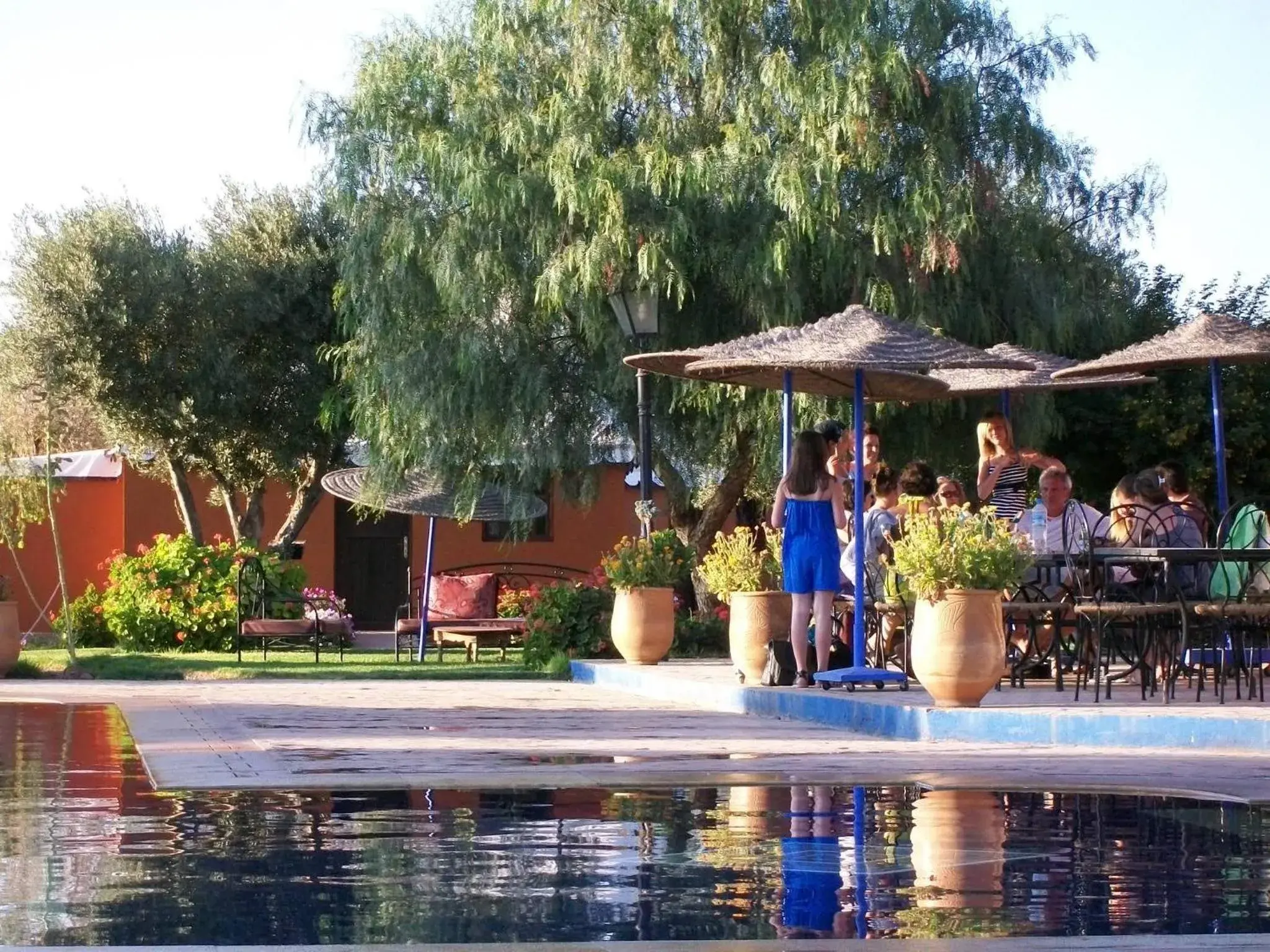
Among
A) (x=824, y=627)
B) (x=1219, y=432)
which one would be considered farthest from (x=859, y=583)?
(x=1219, y=432)

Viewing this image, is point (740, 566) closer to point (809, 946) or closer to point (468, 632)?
point (468, 632)

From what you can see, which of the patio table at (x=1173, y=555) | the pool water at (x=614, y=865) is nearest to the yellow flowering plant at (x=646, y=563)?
the patio table at (x=1173, y=555)

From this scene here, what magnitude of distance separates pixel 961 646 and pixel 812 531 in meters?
2.14

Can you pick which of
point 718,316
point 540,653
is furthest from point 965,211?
point 540,653

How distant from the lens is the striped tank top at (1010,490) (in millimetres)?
14289

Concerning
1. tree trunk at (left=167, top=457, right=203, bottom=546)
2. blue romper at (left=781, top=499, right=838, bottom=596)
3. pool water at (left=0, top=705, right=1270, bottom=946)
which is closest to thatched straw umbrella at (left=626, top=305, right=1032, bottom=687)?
blue romper at (left=781, top=499, right=838, bottom=596)

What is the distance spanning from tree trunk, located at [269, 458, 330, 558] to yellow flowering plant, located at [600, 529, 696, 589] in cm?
1316

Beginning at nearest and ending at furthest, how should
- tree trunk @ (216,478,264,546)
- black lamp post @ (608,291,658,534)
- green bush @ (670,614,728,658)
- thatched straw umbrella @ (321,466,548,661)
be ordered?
black lamp post @ (608,291,658,534)
green bush @ (670,614,728,658)
thatched straw umbrella @ (321,466,548,661)
tree trunk @ (216,478,264,546)

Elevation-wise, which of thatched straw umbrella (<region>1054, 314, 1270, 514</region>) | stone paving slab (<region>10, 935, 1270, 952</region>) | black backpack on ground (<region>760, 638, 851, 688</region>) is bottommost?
stone paving slab (<region>10, 935, 1270, 952</region>)

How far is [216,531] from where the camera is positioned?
1250 inches

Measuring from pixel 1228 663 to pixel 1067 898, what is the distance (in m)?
7.94

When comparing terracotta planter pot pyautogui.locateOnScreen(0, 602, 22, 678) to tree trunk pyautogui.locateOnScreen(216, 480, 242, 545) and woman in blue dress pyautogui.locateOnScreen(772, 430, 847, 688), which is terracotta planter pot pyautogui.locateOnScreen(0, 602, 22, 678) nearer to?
tree trunk pyautogui.locateOnScreen(216, 480, 242, 545)

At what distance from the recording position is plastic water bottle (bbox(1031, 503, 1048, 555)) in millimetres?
13016

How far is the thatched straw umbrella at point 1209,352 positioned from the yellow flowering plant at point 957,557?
133 inches
